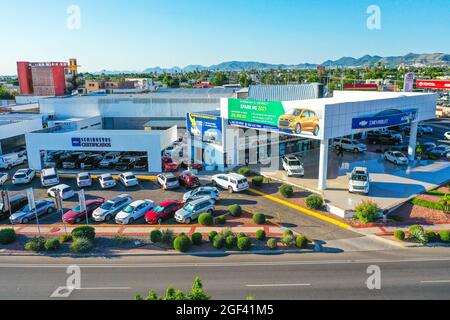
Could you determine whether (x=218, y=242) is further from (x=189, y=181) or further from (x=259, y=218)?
(x=189, y=181)

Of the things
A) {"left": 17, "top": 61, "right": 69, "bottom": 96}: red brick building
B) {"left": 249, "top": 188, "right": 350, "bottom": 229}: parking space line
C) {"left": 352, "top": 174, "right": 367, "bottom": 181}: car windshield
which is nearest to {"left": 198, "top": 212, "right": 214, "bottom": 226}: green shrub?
{"left": 249, "top": 188, "right": 350, "bottom": 229}: parking space line

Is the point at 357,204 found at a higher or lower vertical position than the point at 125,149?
lower

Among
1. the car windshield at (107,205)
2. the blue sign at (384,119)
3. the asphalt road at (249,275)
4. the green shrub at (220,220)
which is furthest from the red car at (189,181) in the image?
the blue sign at (384,119)

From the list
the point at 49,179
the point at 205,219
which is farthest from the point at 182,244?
the point at 49,179

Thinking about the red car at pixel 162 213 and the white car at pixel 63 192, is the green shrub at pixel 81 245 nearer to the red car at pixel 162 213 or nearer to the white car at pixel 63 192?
the red car at pixel 162 213

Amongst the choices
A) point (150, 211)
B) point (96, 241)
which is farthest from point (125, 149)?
point (96, 241)

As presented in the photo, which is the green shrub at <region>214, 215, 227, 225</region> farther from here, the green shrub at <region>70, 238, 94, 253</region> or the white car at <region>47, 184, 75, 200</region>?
the white car at <region>47, 184, 75, 200</region>

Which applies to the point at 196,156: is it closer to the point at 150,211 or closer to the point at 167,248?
the point at 150,211
